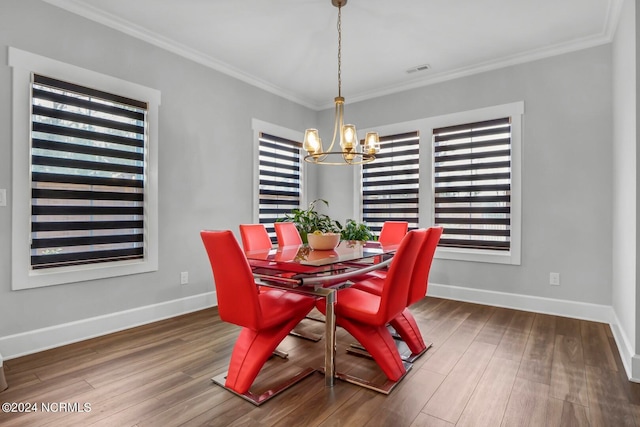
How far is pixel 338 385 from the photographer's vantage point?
83.6 inches

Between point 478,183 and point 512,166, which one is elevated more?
point 512,166

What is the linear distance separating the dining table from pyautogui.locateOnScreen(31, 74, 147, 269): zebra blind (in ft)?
4.98

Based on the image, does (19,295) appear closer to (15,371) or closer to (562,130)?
(15,371)

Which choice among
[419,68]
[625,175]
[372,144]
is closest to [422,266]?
[372,144]

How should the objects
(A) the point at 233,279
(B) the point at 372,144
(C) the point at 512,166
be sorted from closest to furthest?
(A) the point at 233,279, (B) the point at 372,144, (C) the point at 512,166

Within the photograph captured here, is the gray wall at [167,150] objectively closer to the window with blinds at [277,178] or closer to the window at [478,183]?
the window with blinds at [277,178]

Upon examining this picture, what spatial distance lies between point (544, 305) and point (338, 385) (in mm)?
2685

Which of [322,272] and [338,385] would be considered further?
[338,385]

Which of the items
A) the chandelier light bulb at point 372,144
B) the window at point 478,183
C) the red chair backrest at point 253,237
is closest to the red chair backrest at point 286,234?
the red chair backrest at point 253,237

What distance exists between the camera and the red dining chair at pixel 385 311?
6.64ft

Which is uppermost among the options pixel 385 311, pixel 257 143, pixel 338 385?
pixel 257 143

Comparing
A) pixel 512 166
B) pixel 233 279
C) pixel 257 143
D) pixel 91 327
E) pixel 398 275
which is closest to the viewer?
Answer: pixel 233 279

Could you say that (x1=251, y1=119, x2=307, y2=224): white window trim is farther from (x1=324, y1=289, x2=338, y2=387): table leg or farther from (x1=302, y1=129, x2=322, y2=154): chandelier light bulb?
(x1=324, y1=289, x2=338, y2=387): table leg

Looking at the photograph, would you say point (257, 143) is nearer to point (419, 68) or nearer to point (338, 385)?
point (419, 68)
